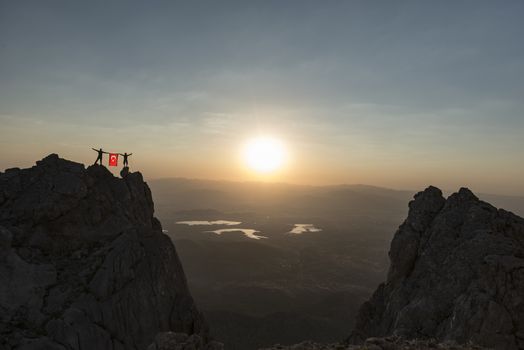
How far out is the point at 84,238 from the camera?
127 ft

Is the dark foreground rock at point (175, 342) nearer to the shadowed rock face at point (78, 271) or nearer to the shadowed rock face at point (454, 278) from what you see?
the shadowed rock face at point (78, 271)

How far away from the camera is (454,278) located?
3112 centimetres

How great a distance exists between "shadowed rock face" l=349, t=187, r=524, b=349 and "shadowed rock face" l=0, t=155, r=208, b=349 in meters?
18.5

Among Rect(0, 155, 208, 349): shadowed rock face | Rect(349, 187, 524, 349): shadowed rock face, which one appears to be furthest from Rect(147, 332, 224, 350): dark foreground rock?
Rect(349, 187, 524, 349): shadowed rock face

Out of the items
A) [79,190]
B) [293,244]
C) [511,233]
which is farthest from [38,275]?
[293,244]

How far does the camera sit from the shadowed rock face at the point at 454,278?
2592 cm

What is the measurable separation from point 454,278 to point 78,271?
1373 inches

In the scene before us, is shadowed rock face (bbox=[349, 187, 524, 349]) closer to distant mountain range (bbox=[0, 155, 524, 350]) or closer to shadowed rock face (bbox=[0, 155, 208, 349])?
distant mountain range (bbox=[0, 155, 524, 350])

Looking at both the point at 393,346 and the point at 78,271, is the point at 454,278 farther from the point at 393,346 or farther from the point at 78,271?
the point at 78,271

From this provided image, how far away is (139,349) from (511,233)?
36652mm

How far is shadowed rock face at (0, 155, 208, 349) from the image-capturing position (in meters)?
29.8

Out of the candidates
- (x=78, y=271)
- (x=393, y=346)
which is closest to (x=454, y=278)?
(x=393, y=346)

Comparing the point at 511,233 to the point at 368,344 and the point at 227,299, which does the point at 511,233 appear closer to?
the point at 368,344

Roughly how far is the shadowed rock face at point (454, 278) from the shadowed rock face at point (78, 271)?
1848 centimetres
